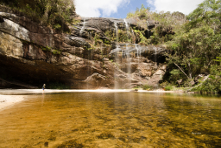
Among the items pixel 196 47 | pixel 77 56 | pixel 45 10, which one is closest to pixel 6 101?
pixel 77 56

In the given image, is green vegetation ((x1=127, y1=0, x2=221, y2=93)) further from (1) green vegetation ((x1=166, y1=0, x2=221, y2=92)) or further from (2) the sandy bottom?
(2) the sandy bottom

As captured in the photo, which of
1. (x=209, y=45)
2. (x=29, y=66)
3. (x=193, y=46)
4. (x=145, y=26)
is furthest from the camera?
(x=145, y=26)

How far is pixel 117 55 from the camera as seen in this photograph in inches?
731

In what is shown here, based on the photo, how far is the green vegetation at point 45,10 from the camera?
12.1 meters

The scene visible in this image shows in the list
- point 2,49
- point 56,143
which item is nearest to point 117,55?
point 2,49

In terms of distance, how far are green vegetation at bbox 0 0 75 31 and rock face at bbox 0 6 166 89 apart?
82 cm

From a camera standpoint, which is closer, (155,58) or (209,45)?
(209,45)

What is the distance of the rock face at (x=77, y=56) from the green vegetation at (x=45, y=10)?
82 cm

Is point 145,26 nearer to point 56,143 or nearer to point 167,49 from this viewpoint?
point 167,49

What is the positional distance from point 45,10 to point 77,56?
677cm

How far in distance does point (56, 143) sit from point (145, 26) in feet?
84.5

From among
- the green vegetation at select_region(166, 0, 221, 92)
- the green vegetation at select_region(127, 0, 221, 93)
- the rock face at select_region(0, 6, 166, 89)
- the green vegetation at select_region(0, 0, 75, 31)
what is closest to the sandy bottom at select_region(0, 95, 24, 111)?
the rock face at select_region(0, 6, 166, 89)

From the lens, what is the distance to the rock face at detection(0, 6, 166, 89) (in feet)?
38.1

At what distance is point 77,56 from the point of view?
1578 cm
